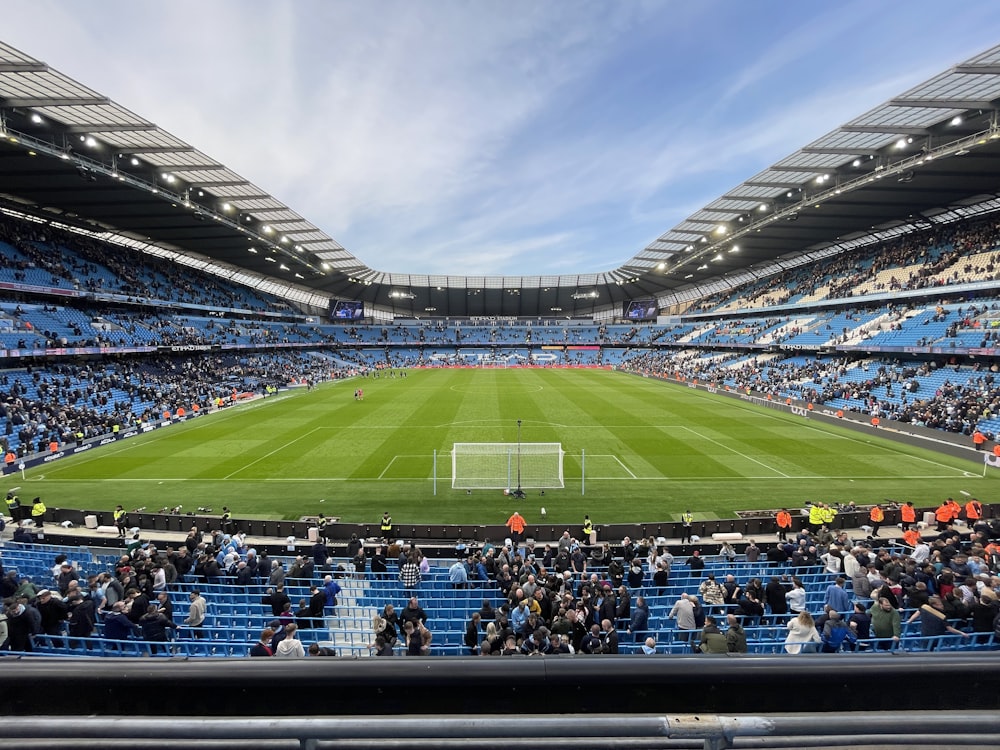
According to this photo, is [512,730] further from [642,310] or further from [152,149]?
[642,310]

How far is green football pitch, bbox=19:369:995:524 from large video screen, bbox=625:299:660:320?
226ft

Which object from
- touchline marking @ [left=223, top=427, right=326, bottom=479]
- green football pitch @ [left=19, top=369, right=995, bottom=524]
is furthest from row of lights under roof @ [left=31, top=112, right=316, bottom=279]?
touchline marking @ [left=223, top=427, right=326, bottom=479]

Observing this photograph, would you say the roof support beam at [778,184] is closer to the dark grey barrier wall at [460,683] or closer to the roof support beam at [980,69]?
the roof support beam at [980,69]

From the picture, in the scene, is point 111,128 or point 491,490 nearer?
point 491,490

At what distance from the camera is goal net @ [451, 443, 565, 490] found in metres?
23.2

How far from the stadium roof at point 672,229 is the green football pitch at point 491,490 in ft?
64.0

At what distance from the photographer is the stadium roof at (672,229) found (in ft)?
92.1

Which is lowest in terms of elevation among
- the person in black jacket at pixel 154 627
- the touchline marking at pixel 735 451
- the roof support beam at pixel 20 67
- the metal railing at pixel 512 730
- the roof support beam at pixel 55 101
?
the person in black jacket at pixel 154 627

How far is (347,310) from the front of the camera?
105062mm

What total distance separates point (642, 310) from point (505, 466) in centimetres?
9276

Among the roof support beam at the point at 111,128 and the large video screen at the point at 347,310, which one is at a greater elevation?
the large video screen at the point at 347,310

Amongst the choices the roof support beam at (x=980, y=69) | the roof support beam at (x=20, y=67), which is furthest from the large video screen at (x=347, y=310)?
the roof support beam at (x=980, y=69)

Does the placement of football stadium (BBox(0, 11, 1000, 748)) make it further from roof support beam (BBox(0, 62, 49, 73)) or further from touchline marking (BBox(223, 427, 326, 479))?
touchline marking (BBox(223, 427, 326, 479))

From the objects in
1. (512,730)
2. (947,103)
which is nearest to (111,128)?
(512,730)
